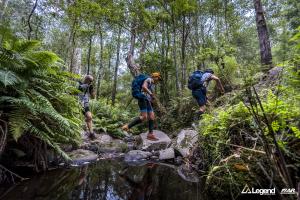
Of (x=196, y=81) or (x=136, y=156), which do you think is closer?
(x=136, y=156)

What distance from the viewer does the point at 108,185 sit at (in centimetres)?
345

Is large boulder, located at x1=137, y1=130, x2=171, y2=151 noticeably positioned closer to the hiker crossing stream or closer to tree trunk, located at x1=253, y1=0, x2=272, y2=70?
the hiker crossing stream

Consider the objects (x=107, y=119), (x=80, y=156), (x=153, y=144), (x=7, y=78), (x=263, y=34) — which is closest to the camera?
(x=7, y=78)

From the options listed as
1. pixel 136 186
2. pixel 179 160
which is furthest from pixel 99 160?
pixel 136 186

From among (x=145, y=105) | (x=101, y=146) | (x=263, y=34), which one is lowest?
(x=101, y=146)

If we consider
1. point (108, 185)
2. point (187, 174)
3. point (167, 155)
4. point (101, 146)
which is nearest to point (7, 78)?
point (108, 185)

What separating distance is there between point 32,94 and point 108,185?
2.00 m

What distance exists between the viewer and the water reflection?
9.58ft

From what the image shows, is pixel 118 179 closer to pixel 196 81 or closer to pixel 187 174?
pixel 187 174

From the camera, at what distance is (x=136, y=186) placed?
3383mm

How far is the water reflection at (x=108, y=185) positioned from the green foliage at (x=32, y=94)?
22.6 inches

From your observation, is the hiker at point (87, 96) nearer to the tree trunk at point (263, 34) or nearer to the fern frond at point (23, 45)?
the fern frond at point (23, 45)

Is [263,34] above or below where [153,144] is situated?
above

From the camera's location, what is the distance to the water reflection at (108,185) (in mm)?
2920
